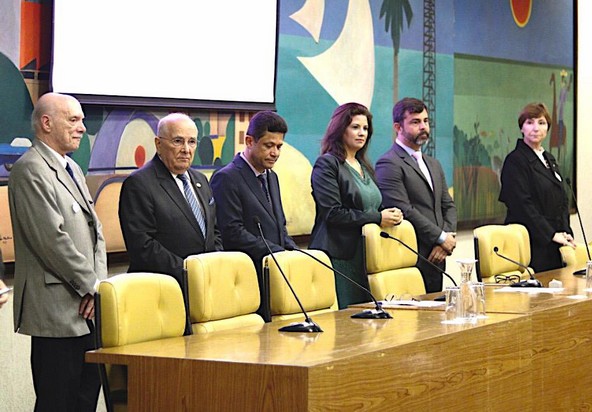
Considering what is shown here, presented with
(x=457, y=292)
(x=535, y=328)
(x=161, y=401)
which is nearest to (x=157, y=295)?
(x=161, y=401)

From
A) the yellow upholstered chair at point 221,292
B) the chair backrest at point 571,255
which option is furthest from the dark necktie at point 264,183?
the chair backrest at point 571,255

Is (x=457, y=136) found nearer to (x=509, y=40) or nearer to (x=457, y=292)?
(x=509, y=40)

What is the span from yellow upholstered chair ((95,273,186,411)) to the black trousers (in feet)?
2.19

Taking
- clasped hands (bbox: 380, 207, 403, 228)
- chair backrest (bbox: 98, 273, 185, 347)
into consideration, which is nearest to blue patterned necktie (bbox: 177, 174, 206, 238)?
chair backrest (bbox: 98, 273, 185, 347)

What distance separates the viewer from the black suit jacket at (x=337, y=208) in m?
Result: 6.03

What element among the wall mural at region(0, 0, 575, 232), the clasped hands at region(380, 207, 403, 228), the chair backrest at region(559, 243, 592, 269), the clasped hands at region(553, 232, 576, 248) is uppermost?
the wall mural at region(0, 0, 575, 232)

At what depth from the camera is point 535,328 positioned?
438cm

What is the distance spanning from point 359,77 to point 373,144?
18.4 inches

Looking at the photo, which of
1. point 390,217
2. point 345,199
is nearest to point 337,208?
point 345,199

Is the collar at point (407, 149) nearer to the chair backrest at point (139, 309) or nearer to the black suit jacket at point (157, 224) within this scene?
the black suit jacket at point (157, 224)

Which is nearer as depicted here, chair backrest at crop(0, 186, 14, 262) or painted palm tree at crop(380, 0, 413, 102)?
chair backrest at crop(0, 186, 14, 262)

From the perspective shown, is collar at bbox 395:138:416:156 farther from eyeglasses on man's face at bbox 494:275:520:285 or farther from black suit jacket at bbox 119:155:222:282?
black suit jacket at bbox 119:155:222:282

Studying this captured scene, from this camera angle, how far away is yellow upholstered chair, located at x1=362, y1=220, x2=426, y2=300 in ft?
18.4

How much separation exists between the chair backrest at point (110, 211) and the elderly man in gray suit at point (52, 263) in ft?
3.35
